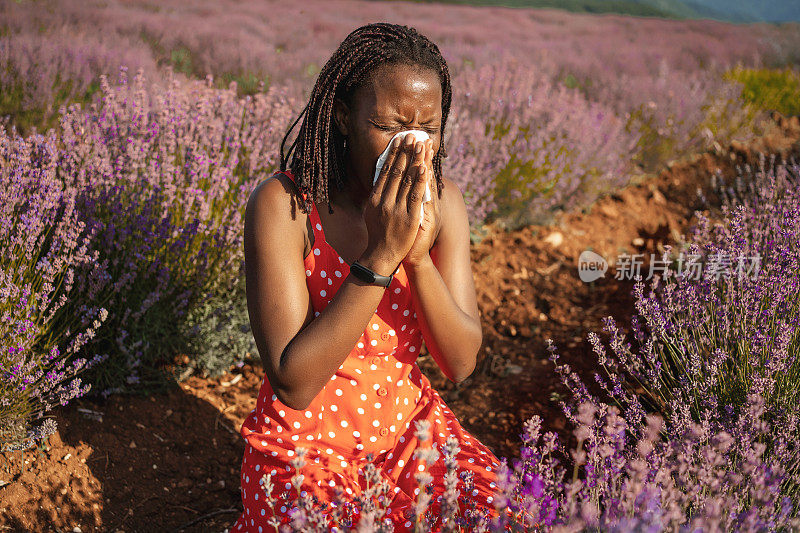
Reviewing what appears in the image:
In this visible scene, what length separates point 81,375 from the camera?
7.86ft

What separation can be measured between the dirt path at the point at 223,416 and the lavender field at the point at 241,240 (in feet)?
0.32

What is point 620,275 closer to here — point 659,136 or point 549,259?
point 549,259

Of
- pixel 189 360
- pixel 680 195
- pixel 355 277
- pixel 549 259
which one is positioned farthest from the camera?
pixel 680 195

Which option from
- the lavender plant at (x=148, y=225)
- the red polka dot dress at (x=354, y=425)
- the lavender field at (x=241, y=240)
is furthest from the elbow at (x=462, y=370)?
the lavender plant at (x=148, y=225)

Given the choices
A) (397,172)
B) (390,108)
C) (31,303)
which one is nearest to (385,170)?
(397,172)

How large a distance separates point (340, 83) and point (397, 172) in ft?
1.07

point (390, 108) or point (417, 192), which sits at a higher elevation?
point (390, 108)

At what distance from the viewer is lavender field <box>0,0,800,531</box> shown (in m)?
1.37

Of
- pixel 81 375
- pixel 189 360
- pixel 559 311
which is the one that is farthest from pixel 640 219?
pixel 81 375

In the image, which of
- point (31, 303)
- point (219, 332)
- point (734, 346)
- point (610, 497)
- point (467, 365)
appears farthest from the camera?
point (219, 332)

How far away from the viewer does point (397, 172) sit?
1.43m

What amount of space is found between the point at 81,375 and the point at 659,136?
522 centimetres

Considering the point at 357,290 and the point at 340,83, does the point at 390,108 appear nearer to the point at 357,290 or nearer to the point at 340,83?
the point at 340,83

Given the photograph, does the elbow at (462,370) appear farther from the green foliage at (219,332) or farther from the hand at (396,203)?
the green foliage at (219,332)
